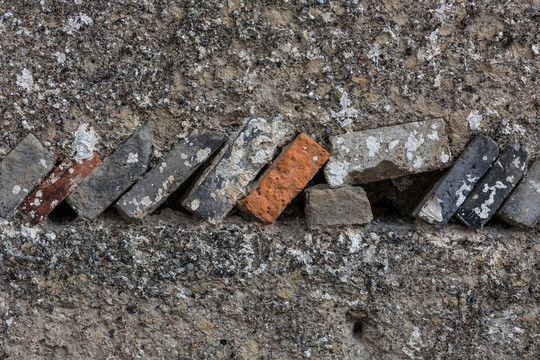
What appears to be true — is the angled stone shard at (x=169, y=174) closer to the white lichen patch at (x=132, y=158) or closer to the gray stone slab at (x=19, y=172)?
the white lichen patch at (x=132, y=158)

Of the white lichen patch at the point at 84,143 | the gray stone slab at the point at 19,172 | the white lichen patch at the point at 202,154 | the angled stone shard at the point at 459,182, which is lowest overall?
the gray stone slab at the point at 19,172

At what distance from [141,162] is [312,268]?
0.65 metres

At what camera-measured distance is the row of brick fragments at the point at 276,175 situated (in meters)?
1.68

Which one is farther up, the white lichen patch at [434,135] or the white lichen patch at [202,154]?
the white lichen patch at [434,135]

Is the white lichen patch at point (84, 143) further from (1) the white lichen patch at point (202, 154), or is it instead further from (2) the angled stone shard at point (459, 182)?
(2) the angled stone shard at point (459, 182)

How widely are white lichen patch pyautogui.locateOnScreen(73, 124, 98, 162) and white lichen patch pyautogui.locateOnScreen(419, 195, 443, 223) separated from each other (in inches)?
42.9

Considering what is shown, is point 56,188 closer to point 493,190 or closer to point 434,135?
point 434,135

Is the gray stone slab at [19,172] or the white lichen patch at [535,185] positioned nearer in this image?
the gray stone slab at [19,172]

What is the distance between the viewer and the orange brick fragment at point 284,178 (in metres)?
1.71

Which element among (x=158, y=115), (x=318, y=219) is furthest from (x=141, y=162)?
(x=318, y=219)

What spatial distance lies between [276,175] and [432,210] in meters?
0.53

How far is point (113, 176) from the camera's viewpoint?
5.54 ft

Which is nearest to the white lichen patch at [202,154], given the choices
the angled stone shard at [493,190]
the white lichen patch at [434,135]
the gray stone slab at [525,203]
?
the white lichen patch at [434,135]

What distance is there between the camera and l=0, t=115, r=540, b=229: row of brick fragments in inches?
66.2
